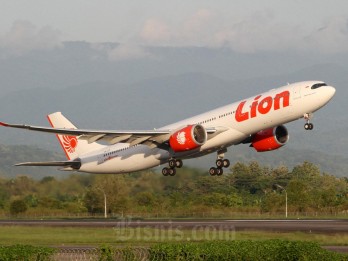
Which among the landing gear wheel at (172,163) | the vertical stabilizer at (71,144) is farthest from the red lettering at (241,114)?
the vertical stabilizer at (71,144)

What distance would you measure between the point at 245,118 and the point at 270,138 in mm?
7213

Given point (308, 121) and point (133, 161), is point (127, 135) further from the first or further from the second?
point (308, 121)

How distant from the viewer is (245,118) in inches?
2302

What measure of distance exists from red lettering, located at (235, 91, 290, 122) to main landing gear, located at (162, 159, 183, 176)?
273 inches

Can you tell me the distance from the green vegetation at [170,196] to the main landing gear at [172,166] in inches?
22.1

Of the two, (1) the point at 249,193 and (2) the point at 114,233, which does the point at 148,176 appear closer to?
(2) the point at 114,233

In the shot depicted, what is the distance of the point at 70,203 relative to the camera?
84312 mm

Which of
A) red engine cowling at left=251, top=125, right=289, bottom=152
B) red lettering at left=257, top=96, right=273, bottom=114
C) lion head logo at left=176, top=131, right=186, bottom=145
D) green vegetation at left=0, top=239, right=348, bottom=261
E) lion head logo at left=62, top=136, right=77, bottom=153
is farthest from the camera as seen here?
lion head logo at left=62, top=136, right=77, bottom=153

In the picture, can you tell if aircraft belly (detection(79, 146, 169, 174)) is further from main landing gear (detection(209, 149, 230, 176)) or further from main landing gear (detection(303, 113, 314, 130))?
Result: main landing gear (detection(303, 113, 314, 130))

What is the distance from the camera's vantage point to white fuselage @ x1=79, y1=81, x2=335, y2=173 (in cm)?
5725

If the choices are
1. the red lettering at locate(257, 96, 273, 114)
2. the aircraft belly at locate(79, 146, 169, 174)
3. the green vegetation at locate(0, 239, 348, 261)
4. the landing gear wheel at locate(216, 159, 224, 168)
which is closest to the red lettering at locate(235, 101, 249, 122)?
the red lettering at locate(257, 96, 273, 114)

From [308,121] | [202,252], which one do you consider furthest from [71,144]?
[202,252]

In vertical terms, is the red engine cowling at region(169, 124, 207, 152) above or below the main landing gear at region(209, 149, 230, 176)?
above

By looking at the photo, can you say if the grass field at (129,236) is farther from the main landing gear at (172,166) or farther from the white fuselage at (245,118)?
the main landing gear at (172,166)
